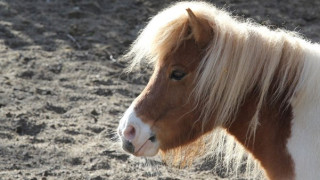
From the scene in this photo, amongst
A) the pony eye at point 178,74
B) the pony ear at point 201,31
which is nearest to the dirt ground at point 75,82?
the pony eye at point 178,74

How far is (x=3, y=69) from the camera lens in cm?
661

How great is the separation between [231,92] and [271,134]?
317 mm

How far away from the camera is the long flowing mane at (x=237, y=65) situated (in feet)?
11.2

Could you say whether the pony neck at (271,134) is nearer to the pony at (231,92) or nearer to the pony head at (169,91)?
the pony at (231,92)

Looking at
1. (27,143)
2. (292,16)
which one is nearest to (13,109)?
(27,143)

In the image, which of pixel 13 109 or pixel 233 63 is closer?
pixel 233 63

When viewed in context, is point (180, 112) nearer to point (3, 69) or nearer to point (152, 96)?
point (152, 96)

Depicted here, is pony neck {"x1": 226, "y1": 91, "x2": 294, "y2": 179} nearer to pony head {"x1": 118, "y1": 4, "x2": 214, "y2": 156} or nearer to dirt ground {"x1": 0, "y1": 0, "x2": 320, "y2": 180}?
pony head {"x1": 118, "y1": 4, "x2": 214, "y2": 156}

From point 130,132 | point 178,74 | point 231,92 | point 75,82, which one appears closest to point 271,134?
point 231,92

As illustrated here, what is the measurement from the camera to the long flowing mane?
341cm

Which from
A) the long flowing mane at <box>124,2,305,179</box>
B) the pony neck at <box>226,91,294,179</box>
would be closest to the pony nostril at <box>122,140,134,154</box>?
the long flowing mane at <box>124,2,305,179</box>

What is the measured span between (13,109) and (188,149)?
8.27ft

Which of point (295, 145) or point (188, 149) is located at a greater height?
point (295, 145)

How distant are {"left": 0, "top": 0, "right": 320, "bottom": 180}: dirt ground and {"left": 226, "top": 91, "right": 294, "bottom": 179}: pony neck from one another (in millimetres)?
1370
